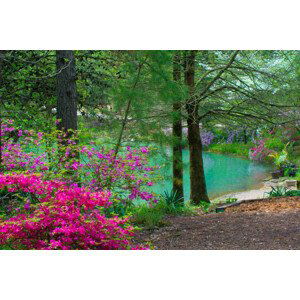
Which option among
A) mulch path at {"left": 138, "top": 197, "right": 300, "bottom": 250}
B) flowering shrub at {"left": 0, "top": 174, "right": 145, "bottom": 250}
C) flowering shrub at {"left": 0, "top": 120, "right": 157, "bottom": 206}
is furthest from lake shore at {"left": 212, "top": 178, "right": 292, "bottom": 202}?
flowering shrub at {"left": 0, "top": 174, "right": 145, "bottom": 250}

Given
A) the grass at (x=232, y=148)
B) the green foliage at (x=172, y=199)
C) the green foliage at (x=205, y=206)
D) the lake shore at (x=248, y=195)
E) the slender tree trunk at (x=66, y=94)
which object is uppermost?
the slender tree trunk at (x=66, y=94)

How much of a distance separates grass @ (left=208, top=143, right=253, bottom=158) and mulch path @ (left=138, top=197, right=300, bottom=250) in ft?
9.53

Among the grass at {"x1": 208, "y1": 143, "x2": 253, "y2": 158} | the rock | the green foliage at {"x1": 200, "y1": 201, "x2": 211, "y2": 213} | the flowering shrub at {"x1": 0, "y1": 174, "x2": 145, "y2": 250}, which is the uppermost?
the grass at {"x1": 208, "y1": 143, "x2": 253, "y2": 158}

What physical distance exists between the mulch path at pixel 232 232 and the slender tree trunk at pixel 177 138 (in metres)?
1.11

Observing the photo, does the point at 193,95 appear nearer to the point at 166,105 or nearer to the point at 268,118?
the point at 166,105

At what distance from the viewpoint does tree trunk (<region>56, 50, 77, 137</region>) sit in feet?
17.9

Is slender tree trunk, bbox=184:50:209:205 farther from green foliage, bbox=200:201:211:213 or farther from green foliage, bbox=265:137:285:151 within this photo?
green foliage, bbox=265:137:285:151

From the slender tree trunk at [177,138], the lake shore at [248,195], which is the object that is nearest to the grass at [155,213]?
the slender tree trunk at [177,138]

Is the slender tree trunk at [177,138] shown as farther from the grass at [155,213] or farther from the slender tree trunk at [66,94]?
the slender tree trunk at [66,94]

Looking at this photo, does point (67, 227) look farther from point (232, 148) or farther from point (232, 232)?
point (232, 148)

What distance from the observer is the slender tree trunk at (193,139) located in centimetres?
660

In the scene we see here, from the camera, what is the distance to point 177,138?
6.14m

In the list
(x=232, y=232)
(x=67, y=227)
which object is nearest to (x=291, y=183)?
(x=232, y=232)

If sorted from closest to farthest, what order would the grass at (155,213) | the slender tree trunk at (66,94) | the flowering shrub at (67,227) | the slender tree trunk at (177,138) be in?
the flowering shrub at (67,227)
the grass at (155,213)
the slender tree trunk at (66,94)
the slender tree trunk at (177,138)
